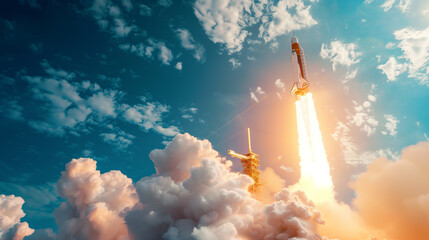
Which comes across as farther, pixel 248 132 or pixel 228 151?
pixel 248 132

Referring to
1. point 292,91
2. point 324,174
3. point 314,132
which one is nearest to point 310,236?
point 324,174

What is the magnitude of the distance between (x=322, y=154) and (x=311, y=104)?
36.0 feet

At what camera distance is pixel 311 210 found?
3688 centimetres

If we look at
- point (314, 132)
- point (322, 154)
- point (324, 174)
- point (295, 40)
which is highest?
point (295, 40)

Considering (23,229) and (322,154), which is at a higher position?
(322,154)

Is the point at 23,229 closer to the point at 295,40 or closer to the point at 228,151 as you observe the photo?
the point at 228,151

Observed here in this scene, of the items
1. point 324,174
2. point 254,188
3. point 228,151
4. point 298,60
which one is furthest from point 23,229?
point 298,60

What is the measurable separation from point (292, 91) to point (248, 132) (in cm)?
2232

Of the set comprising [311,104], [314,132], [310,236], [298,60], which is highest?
[298,60]

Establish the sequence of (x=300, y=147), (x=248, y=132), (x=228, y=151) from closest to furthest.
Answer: (x=300, y=147) < (x=228, y=151) < (x=248, y=132)

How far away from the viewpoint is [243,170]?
71562mm

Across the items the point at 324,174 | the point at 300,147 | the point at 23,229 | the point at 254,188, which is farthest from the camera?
the point at 254,188

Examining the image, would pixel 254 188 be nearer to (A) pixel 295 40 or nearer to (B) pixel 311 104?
(B) pixel 311 104

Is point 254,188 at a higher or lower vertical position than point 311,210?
higher
